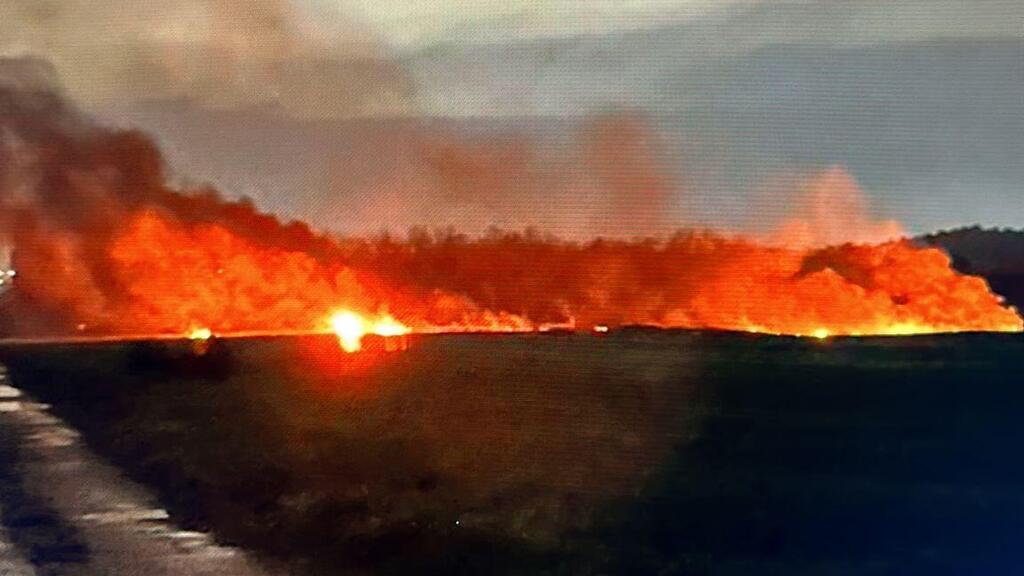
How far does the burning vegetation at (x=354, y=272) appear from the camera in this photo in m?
2.25

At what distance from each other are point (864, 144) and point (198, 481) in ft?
4.65

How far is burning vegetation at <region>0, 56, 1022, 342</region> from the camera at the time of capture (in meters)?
2.25

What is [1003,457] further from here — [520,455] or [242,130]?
[242,130]

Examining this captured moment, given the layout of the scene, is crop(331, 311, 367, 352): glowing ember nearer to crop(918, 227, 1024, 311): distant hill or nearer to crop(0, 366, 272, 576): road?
crop(0, 366, 272, 576): road

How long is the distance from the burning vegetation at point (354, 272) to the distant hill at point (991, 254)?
0.9 inches

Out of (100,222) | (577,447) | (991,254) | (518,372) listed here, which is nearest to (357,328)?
(518,372)

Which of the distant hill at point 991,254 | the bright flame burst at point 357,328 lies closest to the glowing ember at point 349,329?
the bright flame burst at point 357,328

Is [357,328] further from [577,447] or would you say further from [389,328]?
[577,447]

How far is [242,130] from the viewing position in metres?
2.51

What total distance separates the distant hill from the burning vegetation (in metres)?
0.02

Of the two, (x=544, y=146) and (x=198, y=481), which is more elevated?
(x=544, y=146)

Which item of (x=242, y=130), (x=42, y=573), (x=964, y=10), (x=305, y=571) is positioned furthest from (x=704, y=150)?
(x=42, y=573)

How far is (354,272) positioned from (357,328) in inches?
4.7

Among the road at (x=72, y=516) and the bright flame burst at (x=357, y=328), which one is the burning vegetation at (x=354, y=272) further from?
the road at (x=72, y=516)
